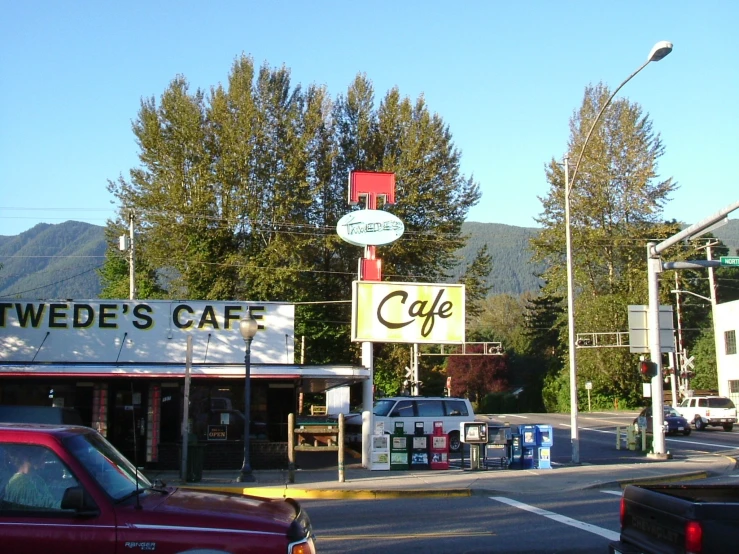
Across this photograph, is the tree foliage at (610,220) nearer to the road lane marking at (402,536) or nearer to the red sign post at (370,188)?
the red sign post at (370,188)

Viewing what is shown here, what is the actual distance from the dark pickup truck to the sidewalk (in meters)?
9.68

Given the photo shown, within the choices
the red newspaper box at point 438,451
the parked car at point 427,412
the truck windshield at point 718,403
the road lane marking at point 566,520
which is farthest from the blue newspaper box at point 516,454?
the truck windshield at point 718,403

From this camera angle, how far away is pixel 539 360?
83.7 metres

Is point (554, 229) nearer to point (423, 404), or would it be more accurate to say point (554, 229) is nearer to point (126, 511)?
point (423, 404)

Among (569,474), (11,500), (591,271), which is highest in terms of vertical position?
(591,271)

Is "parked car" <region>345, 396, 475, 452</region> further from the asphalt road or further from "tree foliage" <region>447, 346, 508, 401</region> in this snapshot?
"tree foliage" <region>447, 346, 508, 401</region>

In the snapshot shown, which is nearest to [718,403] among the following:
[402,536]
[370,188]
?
[370,188]

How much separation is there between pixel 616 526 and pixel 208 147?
107 ft

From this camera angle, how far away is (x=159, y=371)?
19703 millimetres

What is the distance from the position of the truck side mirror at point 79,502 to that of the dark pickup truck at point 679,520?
414 cm

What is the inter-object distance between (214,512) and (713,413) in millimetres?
40228

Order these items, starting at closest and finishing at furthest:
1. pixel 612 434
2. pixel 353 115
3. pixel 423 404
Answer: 1. pixel 423 404
2. pixel 612 434
3. pixel 353 115

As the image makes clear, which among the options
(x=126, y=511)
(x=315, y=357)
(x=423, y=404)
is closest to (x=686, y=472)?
(x=423, y=404)

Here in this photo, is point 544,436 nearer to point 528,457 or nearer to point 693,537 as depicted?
point 528,457
